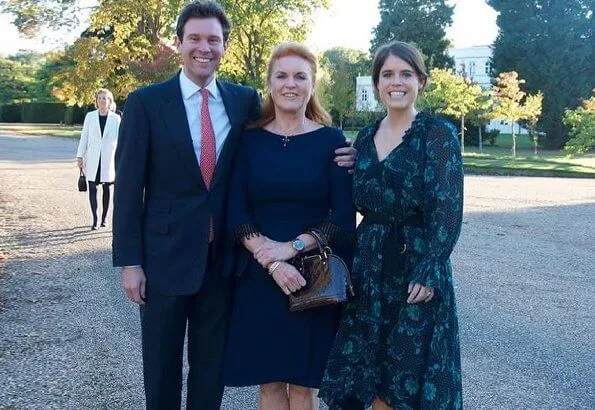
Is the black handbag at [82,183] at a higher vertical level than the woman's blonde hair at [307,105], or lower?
lower

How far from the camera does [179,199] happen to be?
3174 millimetres

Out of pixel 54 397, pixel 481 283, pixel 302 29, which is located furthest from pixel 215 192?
pixel 302 29

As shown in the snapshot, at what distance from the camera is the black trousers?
3.24m

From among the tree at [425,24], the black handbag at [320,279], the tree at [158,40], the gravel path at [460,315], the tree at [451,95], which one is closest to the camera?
the black handbag at [320,279]

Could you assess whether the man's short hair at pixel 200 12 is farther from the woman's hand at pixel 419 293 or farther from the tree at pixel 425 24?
the tree at pixel 425 24

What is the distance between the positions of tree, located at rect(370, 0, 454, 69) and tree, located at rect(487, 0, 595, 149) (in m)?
6.18

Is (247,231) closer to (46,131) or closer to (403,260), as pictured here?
(403,260)

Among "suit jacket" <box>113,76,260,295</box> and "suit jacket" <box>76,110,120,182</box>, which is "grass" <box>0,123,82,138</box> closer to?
"suit jacket" <box>76,110,120,182</box>

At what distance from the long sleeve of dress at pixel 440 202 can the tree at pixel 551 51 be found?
41.6 m

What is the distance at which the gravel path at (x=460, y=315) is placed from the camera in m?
4.45

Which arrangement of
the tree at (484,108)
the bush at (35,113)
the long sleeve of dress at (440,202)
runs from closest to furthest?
the long sleeve of dress at (440,202), the tree at (484,108), the bush at (35,113)

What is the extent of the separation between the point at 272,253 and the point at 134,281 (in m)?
0.68

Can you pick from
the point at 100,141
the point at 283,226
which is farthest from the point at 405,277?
the point at 100,141

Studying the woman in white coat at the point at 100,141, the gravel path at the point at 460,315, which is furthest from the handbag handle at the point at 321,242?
the woman in white coat at the point at 100,141
